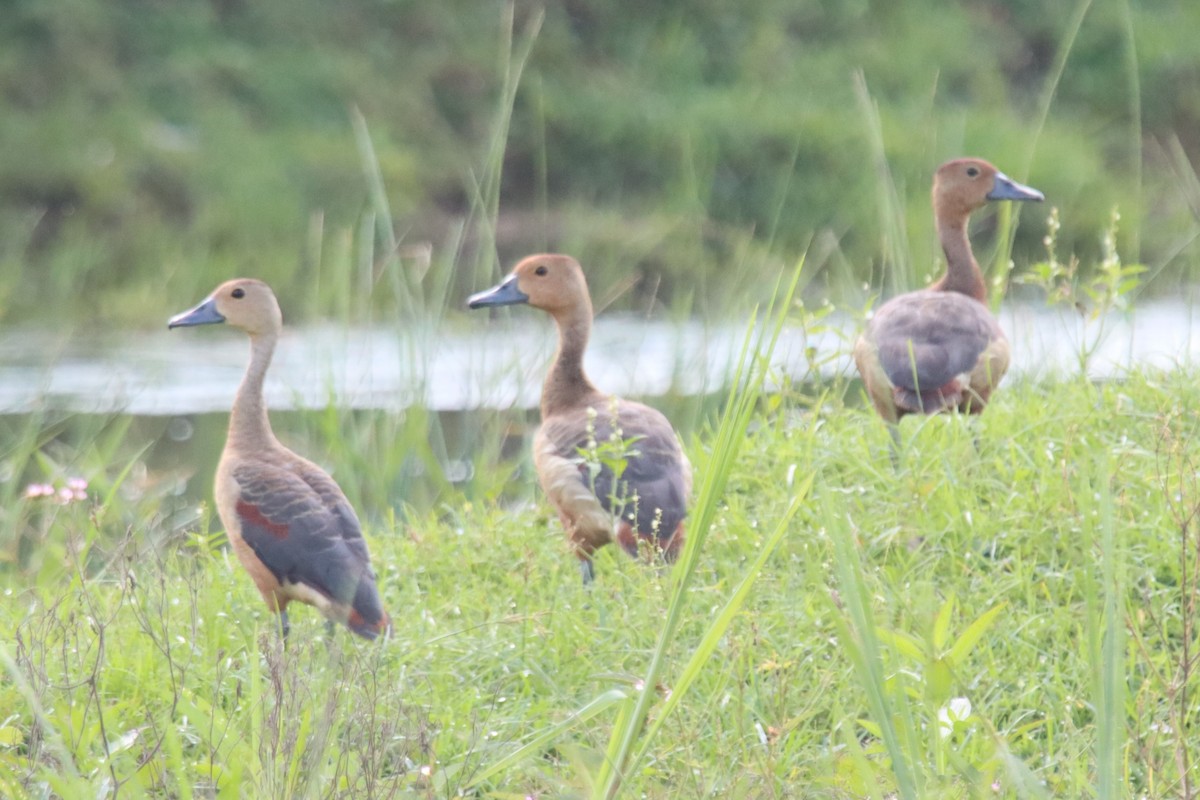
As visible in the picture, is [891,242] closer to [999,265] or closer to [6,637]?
[999,265]

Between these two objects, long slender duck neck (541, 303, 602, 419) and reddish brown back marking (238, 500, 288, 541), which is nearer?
reddish brown back marking (238, 500, 288, 541)

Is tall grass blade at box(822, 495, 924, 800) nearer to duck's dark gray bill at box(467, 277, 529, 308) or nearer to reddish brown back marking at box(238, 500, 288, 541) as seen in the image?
reddish brown back marking at box(238, 500, 288, 541)

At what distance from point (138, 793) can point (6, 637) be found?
1.28m

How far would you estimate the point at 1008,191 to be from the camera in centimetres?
531

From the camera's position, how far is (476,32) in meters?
12.5

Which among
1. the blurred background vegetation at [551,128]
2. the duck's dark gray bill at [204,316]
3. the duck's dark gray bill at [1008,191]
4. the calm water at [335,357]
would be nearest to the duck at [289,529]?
the duck's dark gray bill at [204,316]

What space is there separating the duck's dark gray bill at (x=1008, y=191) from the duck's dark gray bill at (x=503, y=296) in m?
1.56

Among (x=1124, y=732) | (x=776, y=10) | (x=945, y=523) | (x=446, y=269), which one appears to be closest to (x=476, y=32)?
(x=776, y=10)

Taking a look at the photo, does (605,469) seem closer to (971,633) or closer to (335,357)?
(971,633)

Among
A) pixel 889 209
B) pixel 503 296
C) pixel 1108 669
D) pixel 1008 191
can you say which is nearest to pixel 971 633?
pixel 1108 669

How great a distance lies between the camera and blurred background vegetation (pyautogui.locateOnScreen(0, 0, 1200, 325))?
1083 centimetres

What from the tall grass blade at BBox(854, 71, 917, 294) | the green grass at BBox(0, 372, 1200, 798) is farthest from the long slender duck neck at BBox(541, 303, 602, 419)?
the tall grass blade at BBox(854, 71, 917, 294)

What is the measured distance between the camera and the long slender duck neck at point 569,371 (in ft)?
15.6

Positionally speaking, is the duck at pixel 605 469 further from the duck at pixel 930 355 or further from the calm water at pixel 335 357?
the calm water at pixel 335 357
